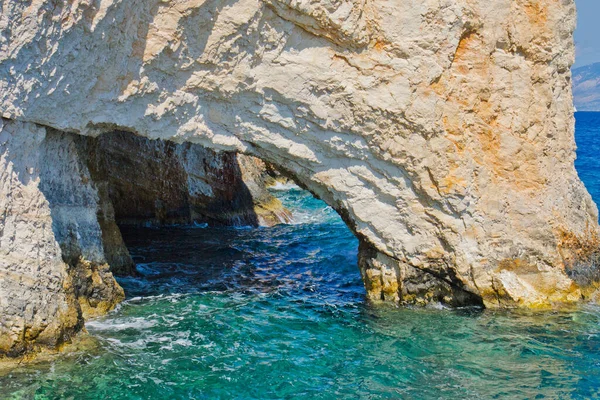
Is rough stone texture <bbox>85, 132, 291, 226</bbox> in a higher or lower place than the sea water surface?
higher

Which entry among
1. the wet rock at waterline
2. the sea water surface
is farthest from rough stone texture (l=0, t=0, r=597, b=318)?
the sea water surface

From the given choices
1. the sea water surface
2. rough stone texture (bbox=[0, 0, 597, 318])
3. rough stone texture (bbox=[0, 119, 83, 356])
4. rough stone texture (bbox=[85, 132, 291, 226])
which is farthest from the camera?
rough stone texture (bbox=[85, 132, 291, 226])

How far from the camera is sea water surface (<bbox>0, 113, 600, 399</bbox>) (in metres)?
9.16

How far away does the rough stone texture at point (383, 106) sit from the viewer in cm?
989

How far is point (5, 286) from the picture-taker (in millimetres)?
9273

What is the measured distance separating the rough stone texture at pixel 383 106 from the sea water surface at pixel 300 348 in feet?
3.67

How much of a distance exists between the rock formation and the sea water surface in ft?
2.76

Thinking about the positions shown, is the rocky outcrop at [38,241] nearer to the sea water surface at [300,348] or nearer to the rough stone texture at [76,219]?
the rough stone texture at [76,219]

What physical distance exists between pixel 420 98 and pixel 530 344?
4.12m

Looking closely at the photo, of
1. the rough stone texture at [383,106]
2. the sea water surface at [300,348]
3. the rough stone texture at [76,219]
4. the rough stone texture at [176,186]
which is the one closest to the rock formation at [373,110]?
the rough stone texture at [383,106]

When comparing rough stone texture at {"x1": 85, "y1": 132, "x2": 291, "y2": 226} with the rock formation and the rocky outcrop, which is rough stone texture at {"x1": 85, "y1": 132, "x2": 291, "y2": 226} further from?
the rock formation

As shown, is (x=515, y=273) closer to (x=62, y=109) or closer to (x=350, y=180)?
(x=350, y=180)

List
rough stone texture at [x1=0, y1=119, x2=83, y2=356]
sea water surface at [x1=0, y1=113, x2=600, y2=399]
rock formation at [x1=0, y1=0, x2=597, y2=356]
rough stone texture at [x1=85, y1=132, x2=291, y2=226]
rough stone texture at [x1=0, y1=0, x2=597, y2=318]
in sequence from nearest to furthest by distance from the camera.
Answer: sea water surface at [x1=0, y1=113, x2=600, y2=399]
rough stone texture at [x1=0, y1=119, x2=83, y2=356]
rock formation at [x1=0, y1=0, x2=597, y2=356]
rough stone texture at [x1=0, y1=0, x2=597, y2=318]
rough stone texture at [x1=85, y1=132, x2=291, y2=226]

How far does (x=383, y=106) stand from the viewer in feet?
36.5
